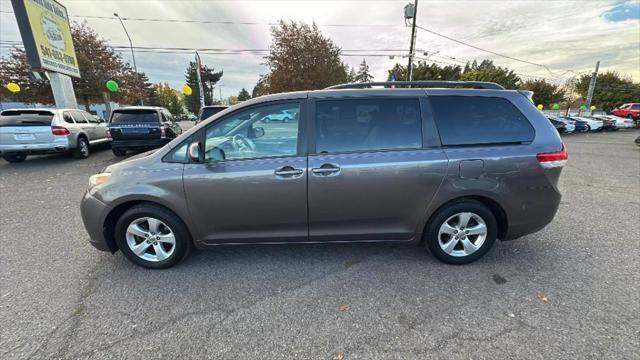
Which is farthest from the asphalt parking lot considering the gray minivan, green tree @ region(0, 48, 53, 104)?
green tree @ region(0, 48, 53, 104)

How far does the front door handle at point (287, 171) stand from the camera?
99.7 inches

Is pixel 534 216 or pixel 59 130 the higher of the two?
pixel 59 130

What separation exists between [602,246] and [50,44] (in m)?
17.3

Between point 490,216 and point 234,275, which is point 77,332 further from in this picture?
point 490,216

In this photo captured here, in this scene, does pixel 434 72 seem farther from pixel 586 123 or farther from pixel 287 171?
pixel 287 171

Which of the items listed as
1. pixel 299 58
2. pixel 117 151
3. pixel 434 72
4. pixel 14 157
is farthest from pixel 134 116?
pixel 434 72

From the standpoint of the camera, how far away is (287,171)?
2.54 meters

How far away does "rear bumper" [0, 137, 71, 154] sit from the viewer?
299 inches

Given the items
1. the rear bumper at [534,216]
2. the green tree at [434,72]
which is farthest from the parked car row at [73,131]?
the green tree at [434,72]

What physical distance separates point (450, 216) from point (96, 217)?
3.53 m

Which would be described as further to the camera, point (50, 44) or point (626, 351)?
point (50, 44)

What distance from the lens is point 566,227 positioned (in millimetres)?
3727

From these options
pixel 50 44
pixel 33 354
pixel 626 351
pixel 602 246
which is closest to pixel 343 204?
pixel 626 351

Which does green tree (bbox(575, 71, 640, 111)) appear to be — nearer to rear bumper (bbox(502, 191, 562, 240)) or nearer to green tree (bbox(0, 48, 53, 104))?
rear bumper (bbox(502, 191, 562, 240))
